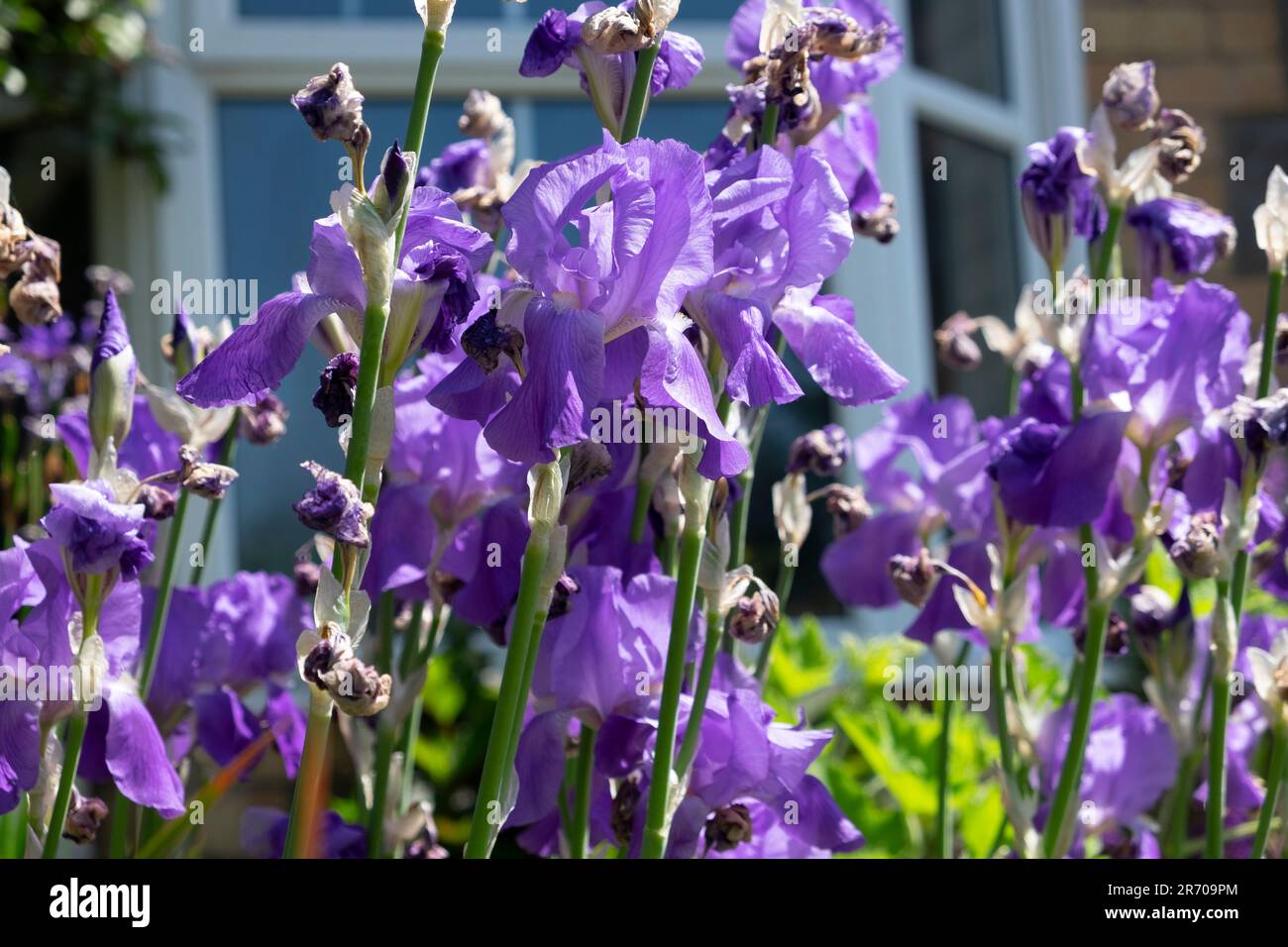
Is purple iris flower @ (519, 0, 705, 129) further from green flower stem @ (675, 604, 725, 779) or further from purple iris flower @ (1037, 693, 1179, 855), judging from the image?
purple iris flower @ (1037, 693, 1179, 855)

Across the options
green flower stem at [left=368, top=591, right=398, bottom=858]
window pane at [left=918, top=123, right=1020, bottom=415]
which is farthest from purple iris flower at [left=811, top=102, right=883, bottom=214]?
window pane at [left=918, top=123, right=1020, bottom=415]

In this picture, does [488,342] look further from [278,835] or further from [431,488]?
[278,835]

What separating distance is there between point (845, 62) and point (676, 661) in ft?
1.47

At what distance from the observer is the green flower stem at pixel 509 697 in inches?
21.7

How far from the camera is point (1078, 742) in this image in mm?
749

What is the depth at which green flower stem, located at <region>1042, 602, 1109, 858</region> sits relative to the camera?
748 millimetres

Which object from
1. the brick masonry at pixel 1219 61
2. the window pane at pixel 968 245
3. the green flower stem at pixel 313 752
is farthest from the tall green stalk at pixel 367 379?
the brick masonry at pixel 1219 61

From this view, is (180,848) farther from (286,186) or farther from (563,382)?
(286,186)

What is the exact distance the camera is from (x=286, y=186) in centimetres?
315

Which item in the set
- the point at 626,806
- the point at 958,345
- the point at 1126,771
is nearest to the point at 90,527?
the point at 626,806

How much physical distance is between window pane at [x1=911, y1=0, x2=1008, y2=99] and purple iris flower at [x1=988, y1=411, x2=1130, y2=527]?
298 cm

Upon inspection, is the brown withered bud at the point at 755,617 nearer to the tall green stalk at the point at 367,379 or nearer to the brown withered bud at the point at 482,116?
the tall green stalk at the point at 367,379
